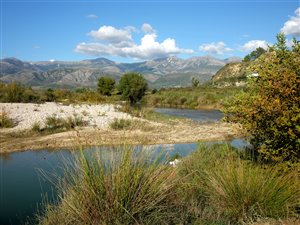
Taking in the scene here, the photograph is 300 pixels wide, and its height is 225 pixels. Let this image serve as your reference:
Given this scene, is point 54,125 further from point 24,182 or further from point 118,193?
point 118,193

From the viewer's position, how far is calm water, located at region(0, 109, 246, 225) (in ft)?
24.8

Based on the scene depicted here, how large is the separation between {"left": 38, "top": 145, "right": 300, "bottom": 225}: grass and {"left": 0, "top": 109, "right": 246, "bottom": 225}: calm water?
0.39 m

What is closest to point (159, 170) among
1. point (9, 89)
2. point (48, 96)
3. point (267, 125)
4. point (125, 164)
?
point (125, 164)

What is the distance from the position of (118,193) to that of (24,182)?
270 inches

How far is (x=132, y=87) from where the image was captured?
36.8m

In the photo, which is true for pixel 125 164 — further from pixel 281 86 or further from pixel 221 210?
pixel 281 86

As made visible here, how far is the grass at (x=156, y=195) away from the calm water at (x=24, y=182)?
1.30 feet

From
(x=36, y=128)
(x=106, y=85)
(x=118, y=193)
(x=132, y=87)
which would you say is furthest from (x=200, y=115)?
(x=118, y=193)

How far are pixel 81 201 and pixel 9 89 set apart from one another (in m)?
A: 30.6

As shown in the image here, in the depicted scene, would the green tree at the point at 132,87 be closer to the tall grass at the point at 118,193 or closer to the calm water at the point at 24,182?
the calm water at the point at 24,182

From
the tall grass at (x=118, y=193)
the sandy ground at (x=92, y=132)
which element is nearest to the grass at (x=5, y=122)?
the sandy ground at (x=92, y=132)

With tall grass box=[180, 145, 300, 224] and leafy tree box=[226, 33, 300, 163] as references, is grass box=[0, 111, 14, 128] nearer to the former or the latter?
leafy tree box=[226, 33, 300, 163]

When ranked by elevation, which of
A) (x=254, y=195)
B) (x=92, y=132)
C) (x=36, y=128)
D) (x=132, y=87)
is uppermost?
(x=132, y=87)

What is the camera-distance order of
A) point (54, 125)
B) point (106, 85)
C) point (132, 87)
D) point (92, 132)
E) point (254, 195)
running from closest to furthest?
point (254, 195), point (92, 132), point (54, 125), point (132, 87), point (106, 85)
